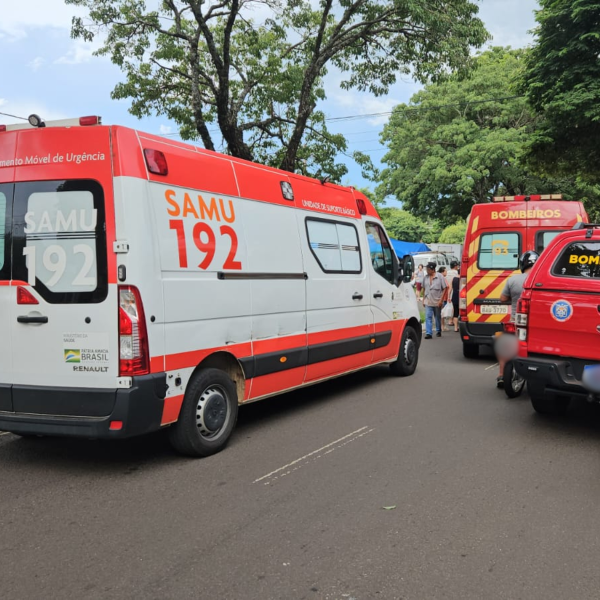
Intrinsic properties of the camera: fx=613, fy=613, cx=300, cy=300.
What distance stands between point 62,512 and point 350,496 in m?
1.91

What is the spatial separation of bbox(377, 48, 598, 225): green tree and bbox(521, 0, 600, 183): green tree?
38.5 ft

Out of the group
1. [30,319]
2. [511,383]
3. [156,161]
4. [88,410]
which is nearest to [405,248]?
[511,383]

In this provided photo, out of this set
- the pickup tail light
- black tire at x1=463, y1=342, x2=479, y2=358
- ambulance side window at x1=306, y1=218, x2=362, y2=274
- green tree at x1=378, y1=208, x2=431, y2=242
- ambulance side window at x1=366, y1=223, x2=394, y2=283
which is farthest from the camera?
green tree at x1=378, y1=208, x2=431, y2=242

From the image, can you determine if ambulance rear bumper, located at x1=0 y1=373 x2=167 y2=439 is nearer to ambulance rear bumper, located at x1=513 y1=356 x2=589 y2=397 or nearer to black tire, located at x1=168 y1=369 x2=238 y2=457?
black tire, located at x1=168 y1=369 x2=238 y2=457

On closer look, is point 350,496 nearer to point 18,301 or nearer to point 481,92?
point 18,301

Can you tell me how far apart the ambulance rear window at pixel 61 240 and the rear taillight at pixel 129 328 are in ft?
0.57

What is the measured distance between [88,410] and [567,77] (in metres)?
11.8

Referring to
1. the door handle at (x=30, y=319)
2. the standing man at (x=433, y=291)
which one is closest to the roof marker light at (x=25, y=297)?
the door handle at (x=30, y=319)

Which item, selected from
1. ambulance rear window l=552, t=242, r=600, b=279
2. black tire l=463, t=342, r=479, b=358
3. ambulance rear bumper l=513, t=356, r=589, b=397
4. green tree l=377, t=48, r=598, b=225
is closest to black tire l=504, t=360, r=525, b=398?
ambulance rear bumper l=513, t=356, r=589, b=397

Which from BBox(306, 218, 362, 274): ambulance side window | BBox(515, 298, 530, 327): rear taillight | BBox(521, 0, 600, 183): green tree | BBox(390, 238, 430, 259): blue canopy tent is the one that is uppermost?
BBox(521, 0, 600, 183): green tree

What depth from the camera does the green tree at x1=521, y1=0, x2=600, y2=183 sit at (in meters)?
12.0

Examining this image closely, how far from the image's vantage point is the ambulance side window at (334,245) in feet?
22.3

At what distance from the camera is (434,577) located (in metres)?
3.10

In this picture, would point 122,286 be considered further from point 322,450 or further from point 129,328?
point 322,450
